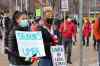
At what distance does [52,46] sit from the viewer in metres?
8.38

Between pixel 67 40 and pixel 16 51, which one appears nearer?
pixel 16 51

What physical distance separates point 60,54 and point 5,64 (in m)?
5.97

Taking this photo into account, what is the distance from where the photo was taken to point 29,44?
8000mm

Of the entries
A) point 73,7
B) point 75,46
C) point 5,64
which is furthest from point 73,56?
point 73,7

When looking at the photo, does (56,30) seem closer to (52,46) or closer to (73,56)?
(73,56)

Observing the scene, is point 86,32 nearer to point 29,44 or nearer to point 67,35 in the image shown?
point 67,35

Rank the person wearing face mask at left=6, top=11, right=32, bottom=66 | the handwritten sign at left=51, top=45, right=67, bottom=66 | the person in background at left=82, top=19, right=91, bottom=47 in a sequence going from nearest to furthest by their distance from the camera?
the person wearing face mask at left=6, top=11, right=32, bottom=66, the handwritten sign at left=51, top=45, right=67, bottom=66, the person in background at left=82, top=19, right=91, bottom=47

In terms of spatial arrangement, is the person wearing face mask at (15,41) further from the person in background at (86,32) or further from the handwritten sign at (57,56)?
the person in background at (86,32)

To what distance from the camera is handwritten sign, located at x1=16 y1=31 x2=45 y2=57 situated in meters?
7.86

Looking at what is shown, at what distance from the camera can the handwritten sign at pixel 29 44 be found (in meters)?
7.86

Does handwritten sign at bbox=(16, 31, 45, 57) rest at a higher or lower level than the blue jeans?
higher

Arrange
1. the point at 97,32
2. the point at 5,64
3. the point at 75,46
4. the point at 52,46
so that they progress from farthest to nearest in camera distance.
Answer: the point at 75,46 < the point at 5,64 < the point at 97,32 < the point at 52,46

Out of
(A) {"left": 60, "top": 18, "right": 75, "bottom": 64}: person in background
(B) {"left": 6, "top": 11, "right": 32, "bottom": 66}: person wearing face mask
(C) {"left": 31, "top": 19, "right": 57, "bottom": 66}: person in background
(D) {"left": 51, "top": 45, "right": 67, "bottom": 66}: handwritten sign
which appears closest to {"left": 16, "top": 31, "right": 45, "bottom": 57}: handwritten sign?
(B) {"left": 6, "top": 11, "right": 32, "bottom": 66}: person wearing face mask

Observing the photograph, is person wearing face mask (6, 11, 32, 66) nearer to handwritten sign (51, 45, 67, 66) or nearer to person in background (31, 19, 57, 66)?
person in background (31, 19, 57, 66)
